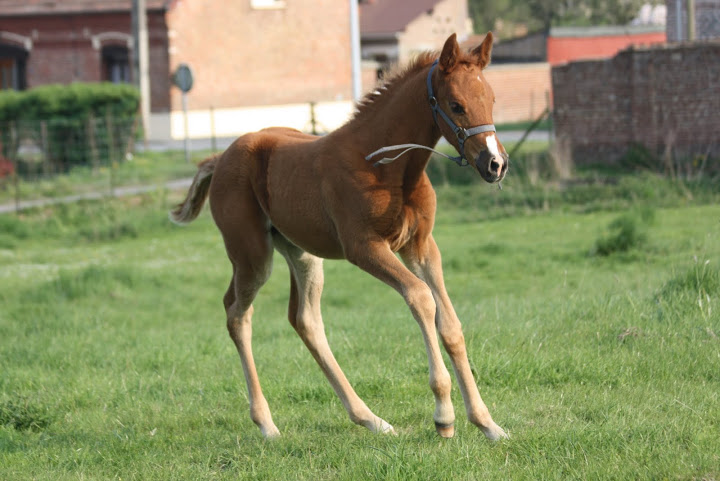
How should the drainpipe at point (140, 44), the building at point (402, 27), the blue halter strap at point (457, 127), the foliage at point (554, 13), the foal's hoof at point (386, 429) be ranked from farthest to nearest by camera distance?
the foliage at point (554, 13) < the building at point (402, 27) < the drainpipe at point (140, 44) < the foal's hoof at point (386, 429) < the blue halter strap at point (457, 127)

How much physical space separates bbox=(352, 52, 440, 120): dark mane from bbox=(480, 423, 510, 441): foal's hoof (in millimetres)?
1799

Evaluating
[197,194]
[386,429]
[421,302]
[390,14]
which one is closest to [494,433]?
[386,429]

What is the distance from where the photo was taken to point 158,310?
36.9ft

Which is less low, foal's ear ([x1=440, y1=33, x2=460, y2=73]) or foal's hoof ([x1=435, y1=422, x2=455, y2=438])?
foal's ear ([x1=440, y1=33, x2=460, y2=73])

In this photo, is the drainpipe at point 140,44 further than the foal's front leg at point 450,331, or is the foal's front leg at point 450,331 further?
the drainpipe at point 140,44

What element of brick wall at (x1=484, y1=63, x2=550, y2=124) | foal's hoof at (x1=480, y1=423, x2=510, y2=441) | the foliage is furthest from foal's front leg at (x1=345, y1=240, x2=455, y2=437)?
the foliage

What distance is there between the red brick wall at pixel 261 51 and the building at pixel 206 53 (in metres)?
0.04

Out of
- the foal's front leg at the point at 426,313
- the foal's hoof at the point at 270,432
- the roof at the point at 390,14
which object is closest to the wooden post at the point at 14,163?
the foal's hoof at the point at 270,432

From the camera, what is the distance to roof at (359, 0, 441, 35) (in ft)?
150

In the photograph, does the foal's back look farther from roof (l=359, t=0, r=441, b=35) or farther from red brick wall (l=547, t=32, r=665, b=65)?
red brick wall (l=547, t=32, r=665, b=65)

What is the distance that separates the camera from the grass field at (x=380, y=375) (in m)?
4.56

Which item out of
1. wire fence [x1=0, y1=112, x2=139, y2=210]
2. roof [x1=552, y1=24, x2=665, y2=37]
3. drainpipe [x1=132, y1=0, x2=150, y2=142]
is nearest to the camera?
wire fence [x1=0, y1=112, x2=139, y2=210]

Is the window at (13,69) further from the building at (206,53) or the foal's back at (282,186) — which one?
the foal's back at (282,186)

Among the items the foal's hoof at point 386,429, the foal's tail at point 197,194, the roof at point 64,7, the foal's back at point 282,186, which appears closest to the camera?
the foal's hoof at point 386,429
